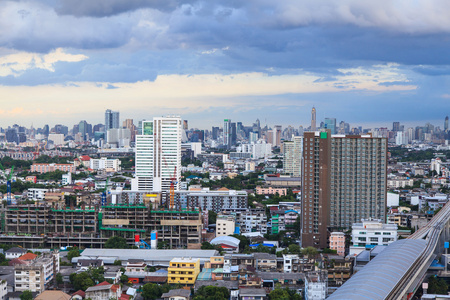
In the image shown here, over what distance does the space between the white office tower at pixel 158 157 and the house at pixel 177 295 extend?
15.5 m

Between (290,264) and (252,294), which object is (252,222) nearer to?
(290,264)

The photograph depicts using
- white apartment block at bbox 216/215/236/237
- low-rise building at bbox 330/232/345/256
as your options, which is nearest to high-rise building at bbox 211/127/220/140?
white apartment block at bbox 216/215/236/237

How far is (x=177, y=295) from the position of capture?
12.6 metres

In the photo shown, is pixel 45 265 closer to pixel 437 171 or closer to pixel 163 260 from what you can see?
pixel 163 260

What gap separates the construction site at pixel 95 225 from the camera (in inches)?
733

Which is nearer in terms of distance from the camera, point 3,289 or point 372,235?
point 3,289

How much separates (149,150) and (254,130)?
62390 millimetres

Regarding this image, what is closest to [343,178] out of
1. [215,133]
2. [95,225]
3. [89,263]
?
[95,225]

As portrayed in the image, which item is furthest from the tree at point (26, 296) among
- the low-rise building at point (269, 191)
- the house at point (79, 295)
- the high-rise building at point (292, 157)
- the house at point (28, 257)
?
the high-rise building at point (292, 157)

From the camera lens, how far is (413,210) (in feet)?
84.7

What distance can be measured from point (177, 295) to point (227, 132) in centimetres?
7203

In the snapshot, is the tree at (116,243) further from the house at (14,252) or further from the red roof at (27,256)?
the red roof at (27,256)

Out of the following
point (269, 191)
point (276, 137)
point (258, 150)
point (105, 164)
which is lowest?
point (269, 191)

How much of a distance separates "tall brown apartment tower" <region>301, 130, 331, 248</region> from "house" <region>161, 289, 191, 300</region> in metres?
6.73
